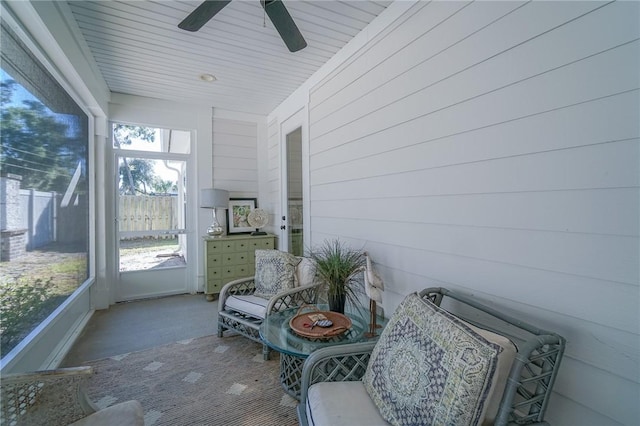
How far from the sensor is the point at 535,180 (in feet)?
4.34

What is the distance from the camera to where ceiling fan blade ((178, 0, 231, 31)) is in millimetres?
1799

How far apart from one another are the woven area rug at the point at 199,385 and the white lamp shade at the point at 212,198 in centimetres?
187

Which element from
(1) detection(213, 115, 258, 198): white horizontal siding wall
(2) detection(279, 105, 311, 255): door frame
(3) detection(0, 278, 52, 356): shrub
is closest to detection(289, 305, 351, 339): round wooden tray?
(2) detection(279, 105, 311, 255): door frame

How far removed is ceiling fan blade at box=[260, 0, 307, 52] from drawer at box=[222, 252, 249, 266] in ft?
9.19

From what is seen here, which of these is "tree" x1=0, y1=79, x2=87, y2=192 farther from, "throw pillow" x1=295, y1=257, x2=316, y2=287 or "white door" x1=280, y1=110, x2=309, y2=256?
"white door" x1=280, y1=110, x2=309, y2=256

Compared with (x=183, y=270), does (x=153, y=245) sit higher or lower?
higher

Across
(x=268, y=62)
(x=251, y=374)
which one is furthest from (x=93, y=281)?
(x=268, y=62)

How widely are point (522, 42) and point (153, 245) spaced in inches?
178

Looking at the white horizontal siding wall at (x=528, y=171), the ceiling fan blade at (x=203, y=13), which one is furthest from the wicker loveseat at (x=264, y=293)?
the ceiling fan blade at (x=203, y=13)

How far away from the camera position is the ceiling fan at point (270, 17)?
5.97 feet

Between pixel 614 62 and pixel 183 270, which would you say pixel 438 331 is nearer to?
pixel 614 62

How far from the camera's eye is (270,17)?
6.42ft

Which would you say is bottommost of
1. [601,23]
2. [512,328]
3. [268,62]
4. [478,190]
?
[512,328]

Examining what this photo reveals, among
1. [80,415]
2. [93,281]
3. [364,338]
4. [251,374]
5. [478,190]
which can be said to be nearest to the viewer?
[80,415]
